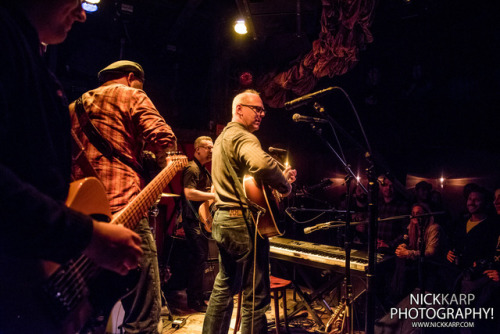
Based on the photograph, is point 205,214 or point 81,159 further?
point 205,214

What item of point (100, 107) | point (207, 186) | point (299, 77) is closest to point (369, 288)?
point (100, 107)

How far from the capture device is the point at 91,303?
1.17 meters

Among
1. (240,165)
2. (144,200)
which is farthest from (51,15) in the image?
(240,165)

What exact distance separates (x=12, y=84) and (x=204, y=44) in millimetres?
8020

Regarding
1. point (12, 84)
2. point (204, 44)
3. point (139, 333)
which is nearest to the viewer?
point (12, 84)

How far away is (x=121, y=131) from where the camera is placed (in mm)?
2061

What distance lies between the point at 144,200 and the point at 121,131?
64 cm

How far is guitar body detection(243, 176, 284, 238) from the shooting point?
2.73 metres

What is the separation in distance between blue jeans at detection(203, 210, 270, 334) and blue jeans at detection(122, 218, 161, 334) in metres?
0.80

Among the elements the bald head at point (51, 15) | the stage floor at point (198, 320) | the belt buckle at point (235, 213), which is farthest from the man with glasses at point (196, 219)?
the bald head at point (51, 15)

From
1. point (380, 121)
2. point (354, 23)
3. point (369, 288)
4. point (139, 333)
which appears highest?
point (380, 121)

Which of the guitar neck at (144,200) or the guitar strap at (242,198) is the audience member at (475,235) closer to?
the guitar strap at (242,198)

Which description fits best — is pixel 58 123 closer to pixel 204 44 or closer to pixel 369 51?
pixel 204 44

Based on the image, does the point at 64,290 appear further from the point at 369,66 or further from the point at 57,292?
the point at 369,66
